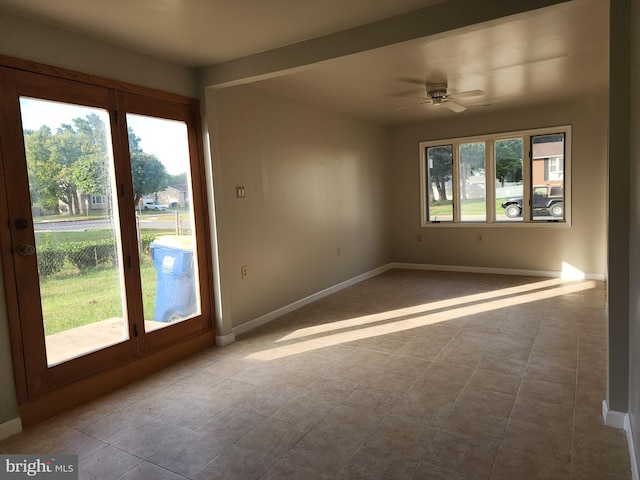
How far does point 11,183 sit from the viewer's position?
2381 mm

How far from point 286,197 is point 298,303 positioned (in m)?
1.24

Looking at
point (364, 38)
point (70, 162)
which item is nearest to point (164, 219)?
point (70, 162)

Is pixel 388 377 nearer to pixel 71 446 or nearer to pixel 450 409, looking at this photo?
pixel 450 409

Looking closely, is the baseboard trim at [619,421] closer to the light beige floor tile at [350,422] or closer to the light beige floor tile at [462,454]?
the light beige floor tile at [462,454]

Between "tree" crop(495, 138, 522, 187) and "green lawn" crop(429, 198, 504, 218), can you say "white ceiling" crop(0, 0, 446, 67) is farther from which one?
"green lawn" crop(429, 198, 504, 218)

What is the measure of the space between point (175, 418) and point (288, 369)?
0.91m

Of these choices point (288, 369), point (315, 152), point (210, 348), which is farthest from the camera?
point (315, 152)

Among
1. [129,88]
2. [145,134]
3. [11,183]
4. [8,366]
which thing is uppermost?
[129,88]

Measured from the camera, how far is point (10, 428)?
94.0 inches

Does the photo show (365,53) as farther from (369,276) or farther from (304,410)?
(369,276)

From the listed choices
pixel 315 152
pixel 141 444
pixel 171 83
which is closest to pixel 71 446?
pixel 141 444

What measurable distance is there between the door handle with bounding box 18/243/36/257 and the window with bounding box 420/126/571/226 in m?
5.58

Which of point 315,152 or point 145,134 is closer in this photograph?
point 145,134

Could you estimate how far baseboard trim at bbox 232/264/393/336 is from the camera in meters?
4.09
